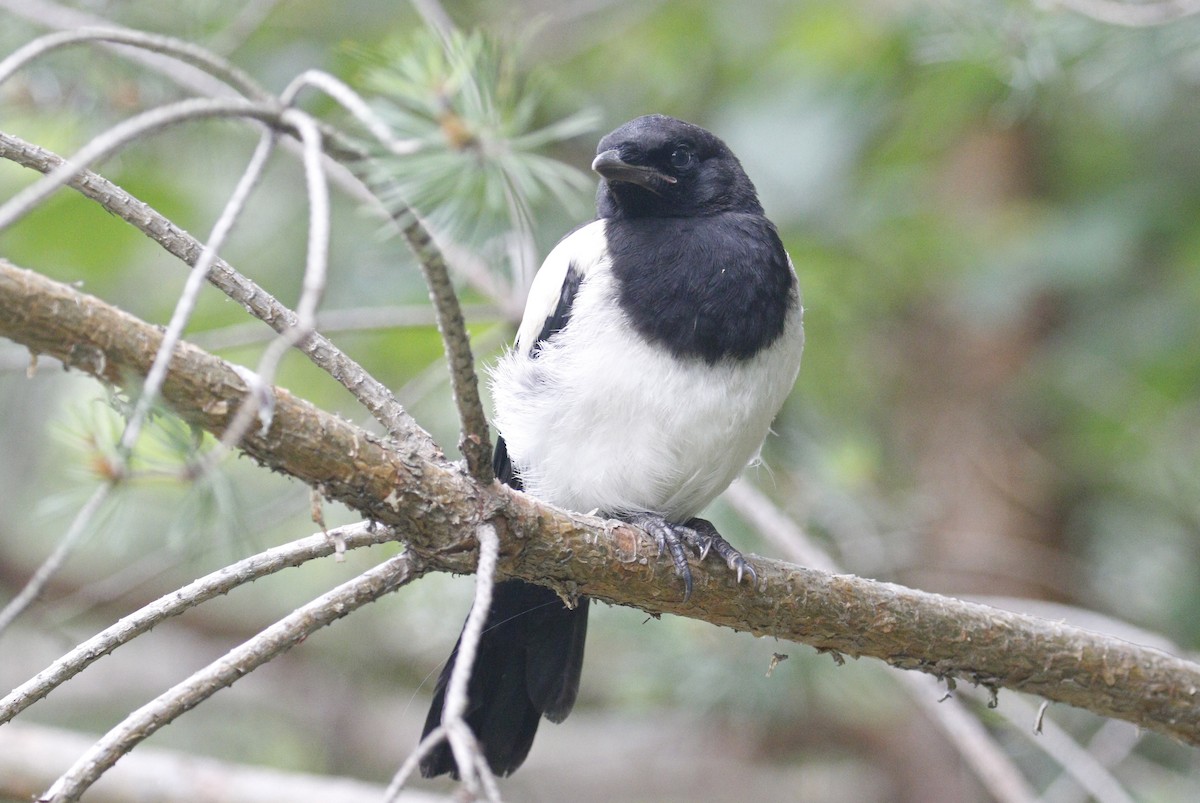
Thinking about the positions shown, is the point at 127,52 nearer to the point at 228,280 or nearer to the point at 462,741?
the point at 228,280

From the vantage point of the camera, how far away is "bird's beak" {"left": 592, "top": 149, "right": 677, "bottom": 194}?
2.53 m

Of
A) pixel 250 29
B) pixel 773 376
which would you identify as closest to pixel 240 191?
pixel 773 376

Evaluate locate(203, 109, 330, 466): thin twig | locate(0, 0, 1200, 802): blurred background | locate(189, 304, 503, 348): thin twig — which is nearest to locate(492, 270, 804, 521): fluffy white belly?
locate(189, 304, 503, 348): thin twig

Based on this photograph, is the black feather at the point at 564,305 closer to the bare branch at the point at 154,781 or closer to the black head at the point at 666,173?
the black head at the point at 666,173

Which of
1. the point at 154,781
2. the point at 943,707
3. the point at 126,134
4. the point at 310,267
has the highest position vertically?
the point at 126,134

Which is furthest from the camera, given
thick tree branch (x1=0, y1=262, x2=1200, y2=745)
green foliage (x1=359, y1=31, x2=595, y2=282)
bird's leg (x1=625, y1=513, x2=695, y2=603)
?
bird's leg (x1=625, y1=513, x2=695, y2=603)

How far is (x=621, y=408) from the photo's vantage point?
7.61 ft

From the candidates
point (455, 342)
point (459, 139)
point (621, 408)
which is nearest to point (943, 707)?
point (621, 408)

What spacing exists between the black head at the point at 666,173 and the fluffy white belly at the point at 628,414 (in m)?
0.27

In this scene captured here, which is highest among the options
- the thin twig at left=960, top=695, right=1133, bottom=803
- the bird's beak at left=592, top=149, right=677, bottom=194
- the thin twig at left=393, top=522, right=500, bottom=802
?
the bird's beak at left=592, top=149, right=677, bottom=194

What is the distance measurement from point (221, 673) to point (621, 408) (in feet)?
3.28

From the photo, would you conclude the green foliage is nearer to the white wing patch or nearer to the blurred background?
the white wing patch

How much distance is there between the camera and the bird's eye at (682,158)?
2.67m

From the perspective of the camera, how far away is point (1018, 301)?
399 centimetres
